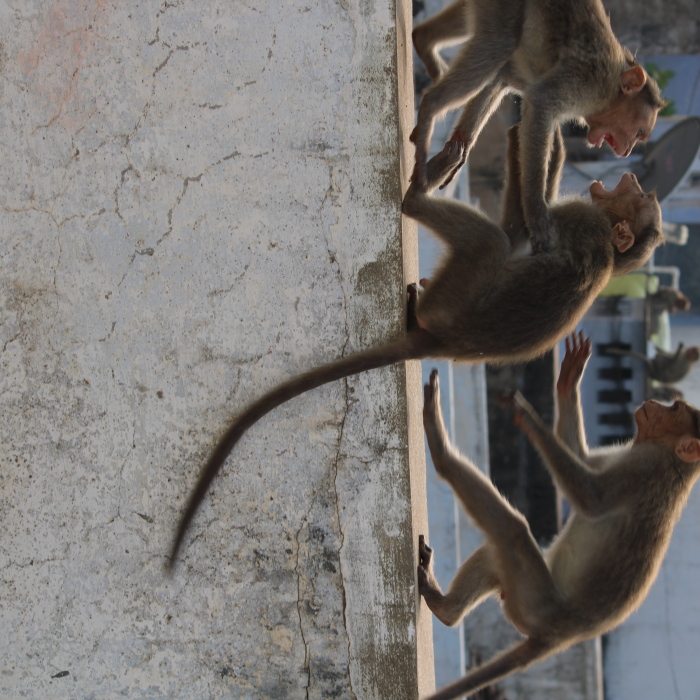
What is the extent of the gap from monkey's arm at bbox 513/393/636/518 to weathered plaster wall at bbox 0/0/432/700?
1.64ft

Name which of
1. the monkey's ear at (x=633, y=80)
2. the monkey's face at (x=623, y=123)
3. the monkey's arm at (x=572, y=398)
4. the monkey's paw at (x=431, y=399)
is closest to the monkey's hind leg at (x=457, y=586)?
the monkey's paw at (x=431, y=399)

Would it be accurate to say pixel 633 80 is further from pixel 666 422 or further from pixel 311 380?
pixel 311 380

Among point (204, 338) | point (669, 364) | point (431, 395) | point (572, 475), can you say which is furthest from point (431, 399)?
point (669, 364)

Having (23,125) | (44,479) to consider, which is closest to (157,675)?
(44,479)

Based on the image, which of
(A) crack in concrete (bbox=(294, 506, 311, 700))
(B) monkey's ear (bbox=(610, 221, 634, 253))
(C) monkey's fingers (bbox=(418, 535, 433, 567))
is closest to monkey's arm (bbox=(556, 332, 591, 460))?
(B) monkey's ear (bbox=(610, 221, 634, 253))

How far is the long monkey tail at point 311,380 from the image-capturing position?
5.93 ft

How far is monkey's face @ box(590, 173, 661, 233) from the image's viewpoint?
2205 mm

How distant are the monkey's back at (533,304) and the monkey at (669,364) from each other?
18.7ft

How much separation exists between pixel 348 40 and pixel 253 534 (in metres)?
1.41

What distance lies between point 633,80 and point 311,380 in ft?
4.68

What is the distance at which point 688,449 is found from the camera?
2.26m

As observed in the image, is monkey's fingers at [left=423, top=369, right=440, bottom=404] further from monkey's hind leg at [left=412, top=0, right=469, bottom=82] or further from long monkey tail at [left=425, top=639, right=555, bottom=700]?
monkey's hind leg at [left=412, top=0, right=469, bottom=82]

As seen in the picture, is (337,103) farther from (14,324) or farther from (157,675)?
(157,675)

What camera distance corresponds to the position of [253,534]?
1.95m
